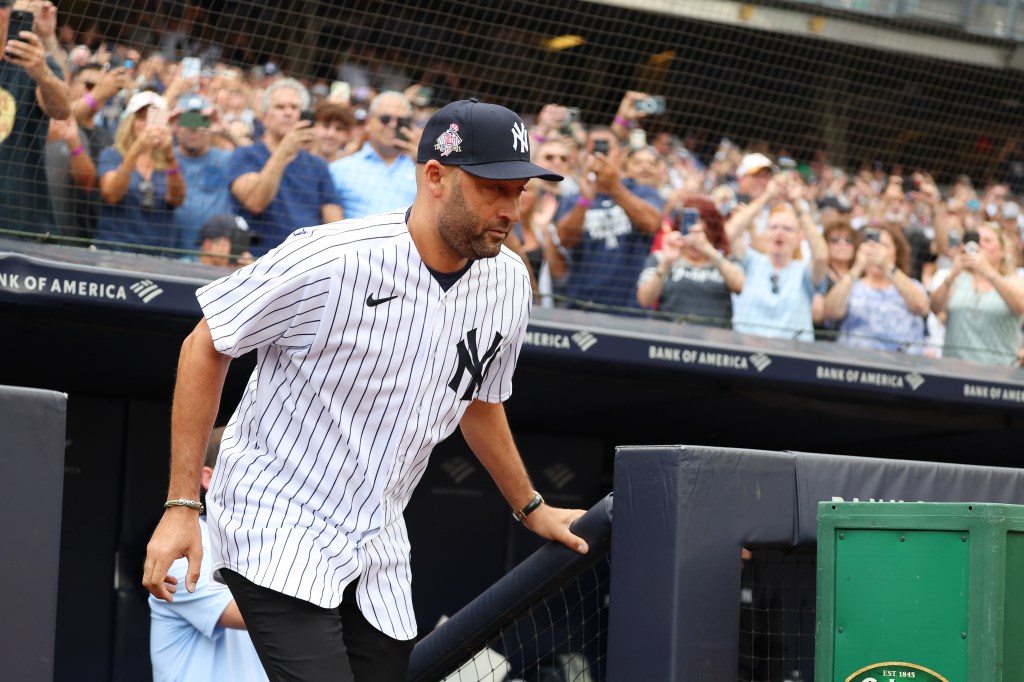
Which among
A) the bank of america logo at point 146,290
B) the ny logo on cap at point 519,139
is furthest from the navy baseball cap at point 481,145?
the bank of america logo at point 146,290

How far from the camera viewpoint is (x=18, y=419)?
2.32 m

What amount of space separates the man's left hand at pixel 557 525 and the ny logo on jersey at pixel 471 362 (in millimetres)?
387

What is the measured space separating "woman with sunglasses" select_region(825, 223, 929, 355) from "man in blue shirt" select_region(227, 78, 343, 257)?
280 cm

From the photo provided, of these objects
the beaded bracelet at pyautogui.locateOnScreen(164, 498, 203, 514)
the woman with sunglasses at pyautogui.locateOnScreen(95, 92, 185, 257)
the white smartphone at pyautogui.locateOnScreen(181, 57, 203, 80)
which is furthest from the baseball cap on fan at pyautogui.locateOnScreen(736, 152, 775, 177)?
the beaded bracelet at pyautogui.locateOnScreen(164, 498, 203, 514)

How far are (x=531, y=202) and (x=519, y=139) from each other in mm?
3810

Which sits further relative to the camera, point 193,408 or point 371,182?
point 371,182

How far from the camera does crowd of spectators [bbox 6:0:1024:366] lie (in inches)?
210

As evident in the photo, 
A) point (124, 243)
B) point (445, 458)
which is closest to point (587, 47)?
point (445, 458)

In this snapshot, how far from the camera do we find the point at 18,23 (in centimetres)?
508

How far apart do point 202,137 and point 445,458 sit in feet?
6.80

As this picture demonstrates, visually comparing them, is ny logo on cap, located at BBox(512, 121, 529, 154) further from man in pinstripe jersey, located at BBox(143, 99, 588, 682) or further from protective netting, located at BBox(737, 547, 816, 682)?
protective netting, located at BBox(737, 547, 816, 682)

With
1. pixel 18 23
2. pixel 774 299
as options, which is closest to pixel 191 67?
pixel 18 23

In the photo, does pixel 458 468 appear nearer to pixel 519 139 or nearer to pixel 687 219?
pixel 687 219

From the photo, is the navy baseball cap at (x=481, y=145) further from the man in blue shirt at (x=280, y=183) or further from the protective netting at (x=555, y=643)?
the man in blue shirt at (x=280, y=183)
